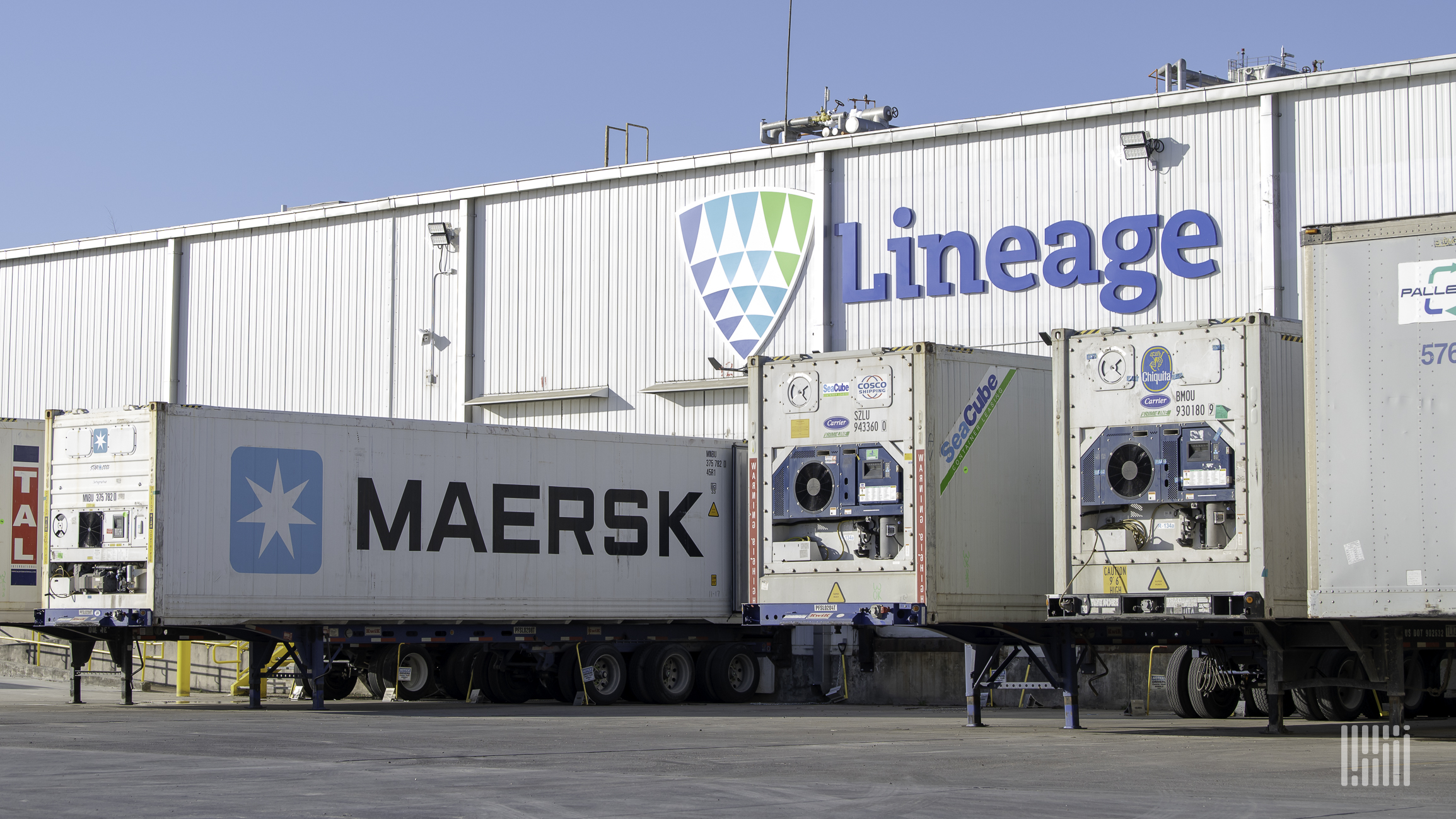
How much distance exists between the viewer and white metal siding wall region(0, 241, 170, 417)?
38.5m

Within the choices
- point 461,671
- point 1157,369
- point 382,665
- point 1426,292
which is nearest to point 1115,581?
point 1157,369

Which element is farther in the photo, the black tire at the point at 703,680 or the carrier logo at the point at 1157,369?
the black tire at the point at 703,680

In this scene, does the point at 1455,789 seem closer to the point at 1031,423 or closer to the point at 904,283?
→ the point at 1031,423

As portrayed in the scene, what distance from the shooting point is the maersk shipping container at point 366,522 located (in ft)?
72.3

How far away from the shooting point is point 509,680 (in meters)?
26.5

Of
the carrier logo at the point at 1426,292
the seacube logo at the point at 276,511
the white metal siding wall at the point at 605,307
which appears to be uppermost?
the white metal siding wall at the point at 605,307

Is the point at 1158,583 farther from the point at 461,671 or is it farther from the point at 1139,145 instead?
the point at 461,671

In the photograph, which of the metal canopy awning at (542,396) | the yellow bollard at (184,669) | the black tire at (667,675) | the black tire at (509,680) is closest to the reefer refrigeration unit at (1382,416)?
the black tire at (667,675)

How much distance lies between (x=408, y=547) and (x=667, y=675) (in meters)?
4.89

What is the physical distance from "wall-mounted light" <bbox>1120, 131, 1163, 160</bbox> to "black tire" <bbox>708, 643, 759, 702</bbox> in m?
9.70

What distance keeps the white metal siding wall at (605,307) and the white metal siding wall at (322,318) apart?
1.06m

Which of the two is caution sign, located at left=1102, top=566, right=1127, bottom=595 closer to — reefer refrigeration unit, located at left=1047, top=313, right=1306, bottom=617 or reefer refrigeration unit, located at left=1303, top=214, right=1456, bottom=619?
reefer refrigeration unit, located at left=1047, top=313, right=1306, bottom=617

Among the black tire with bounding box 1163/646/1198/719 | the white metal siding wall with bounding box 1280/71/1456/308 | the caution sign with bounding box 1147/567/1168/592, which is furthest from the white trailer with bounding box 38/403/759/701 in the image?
the caution sign with bounding box 1147/567/1168/592

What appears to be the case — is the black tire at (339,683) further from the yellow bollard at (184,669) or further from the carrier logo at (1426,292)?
the carrier logo at (1426,292)
